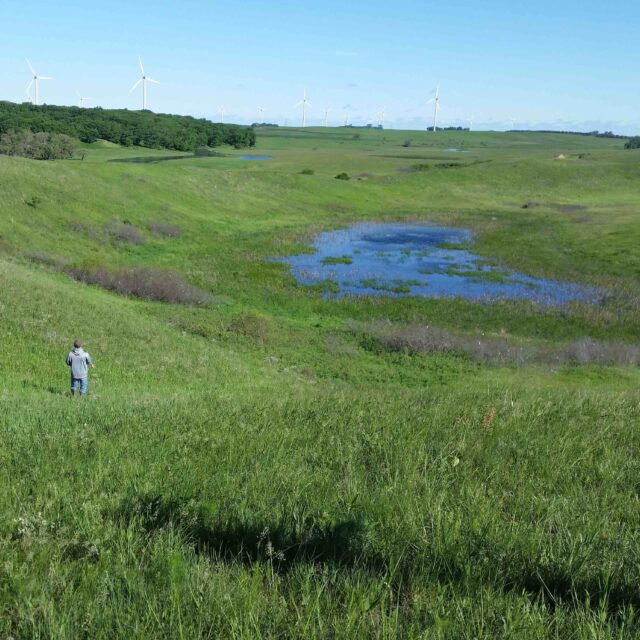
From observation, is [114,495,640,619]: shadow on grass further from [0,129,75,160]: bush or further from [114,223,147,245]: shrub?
[0,129,75,160]: bush

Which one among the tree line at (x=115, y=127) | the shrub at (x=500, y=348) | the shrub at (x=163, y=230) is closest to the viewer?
the shrub at (x=500, y=348)

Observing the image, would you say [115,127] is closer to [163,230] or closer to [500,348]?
[163,230]

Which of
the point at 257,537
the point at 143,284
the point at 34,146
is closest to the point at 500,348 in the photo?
the point at 143,284

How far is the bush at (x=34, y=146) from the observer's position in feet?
343

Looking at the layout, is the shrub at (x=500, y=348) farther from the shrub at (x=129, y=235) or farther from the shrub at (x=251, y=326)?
the shrub at (x=129, y=235)

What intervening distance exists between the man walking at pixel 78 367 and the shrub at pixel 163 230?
4469cm

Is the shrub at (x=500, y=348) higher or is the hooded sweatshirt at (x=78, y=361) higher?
the hooded sweatshirt at (x=78, y=361)

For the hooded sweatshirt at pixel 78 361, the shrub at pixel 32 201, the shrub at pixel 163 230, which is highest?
the shrub at pixel 32 201

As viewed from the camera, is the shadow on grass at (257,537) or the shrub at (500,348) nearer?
the shadow on grass at (257,537)

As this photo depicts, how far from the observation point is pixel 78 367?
17.0 metres

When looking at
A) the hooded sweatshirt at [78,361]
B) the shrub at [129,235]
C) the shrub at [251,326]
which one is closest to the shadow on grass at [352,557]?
the hooded sweatshirt at [78,361]

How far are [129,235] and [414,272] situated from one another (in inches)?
1064

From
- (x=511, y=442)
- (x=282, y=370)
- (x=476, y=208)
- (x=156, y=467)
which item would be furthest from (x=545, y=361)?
(x=476, y=208)

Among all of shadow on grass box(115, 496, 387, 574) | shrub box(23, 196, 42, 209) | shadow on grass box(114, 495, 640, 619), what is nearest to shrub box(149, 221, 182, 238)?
shrub box(23, 196, 42, 209)
